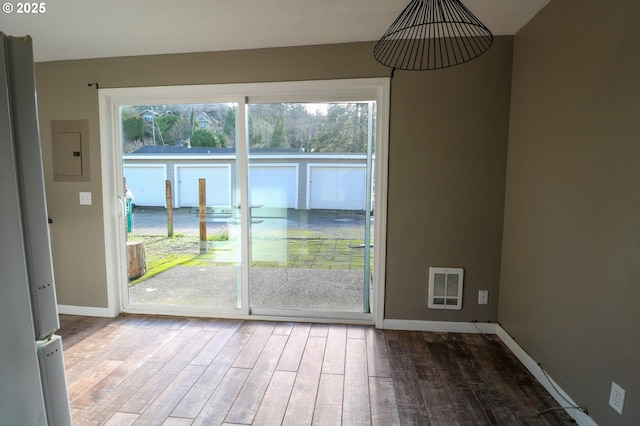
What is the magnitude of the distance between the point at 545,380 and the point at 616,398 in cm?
57

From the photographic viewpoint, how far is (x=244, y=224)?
298 centimetres

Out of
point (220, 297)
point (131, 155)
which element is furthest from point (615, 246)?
point (131, 155)

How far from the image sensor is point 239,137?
291cm

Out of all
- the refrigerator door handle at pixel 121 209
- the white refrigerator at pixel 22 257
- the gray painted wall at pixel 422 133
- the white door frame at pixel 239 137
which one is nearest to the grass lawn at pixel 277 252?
the white door frame at pixel 239 137

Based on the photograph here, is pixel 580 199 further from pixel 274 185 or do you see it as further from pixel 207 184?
pixel 207 184

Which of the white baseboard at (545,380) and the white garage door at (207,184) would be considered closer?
the white baseboard at (545,380)

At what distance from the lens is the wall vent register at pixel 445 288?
107 inches

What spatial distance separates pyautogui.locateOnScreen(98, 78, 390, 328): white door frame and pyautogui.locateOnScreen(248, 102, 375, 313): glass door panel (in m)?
0.08

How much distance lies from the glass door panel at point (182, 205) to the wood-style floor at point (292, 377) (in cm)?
39

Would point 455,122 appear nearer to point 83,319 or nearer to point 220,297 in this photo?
point 220,297

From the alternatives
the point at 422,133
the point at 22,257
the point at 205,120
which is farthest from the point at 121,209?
the point at 422,133

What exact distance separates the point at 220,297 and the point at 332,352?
1299mm

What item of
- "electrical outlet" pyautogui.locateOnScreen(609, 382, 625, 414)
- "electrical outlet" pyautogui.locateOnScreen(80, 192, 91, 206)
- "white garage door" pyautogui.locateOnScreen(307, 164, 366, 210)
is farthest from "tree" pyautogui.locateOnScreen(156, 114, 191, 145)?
"electrical outlet" pyautogui.locateOnScreen(609, 382, 625, 414)

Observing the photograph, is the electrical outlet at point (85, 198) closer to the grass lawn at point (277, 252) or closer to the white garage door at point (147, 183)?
the white garage door at point (147, 183)
